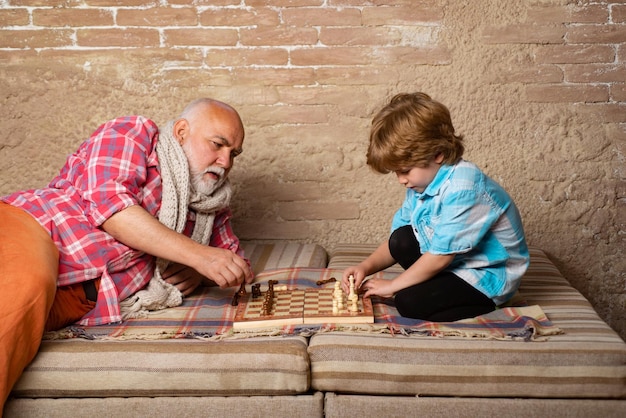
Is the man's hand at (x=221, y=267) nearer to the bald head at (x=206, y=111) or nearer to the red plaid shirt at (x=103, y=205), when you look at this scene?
the red plaid shirt at (x=103, y=205)

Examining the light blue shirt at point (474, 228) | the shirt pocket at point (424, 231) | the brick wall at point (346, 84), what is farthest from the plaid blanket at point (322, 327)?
the brick wall at point (346, 84)

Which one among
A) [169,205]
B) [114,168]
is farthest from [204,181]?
[114,168]

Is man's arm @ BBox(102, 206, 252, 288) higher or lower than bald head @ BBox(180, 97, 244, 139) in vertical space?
lower

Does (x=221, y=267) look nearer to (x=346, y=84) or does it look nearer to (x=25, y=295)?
(x=25, y=295)

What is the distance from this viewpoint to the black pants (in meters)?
2.26

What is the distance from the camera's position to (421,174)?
2.28 metres

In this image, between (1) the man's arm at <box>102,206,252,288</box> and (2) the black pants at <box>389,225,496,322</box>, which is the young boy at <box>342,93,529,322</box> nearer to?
(2) the black pants at <box>389,225,496,322</box>

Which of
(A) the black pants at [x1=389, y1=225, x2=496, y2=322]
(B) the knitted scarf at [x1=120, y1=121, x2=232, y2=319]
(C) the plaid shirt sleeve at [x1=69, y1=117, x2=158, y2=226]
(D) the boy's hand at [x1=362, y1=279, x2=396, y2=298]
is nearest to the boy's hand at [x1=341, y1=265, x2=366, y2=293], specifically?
(D) the boy's hand at [x1=362, y1=279, x2=396, y2=298]

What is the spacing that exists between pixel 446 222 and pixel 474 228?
100 millimetres

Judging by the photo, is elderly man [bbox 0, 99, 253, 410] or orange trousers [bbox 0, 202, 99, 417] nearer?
orange trousers [bbox 0, 202, 99, 417]

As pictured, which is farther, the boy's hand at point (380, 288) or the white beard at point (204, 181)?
the white beard at point (204, 181)

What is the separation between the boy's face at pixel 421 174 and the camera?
228 centimetres

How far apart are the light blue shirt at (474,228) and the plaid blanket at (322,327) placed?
0.44ft

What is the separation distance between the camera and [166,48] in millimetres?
3379
